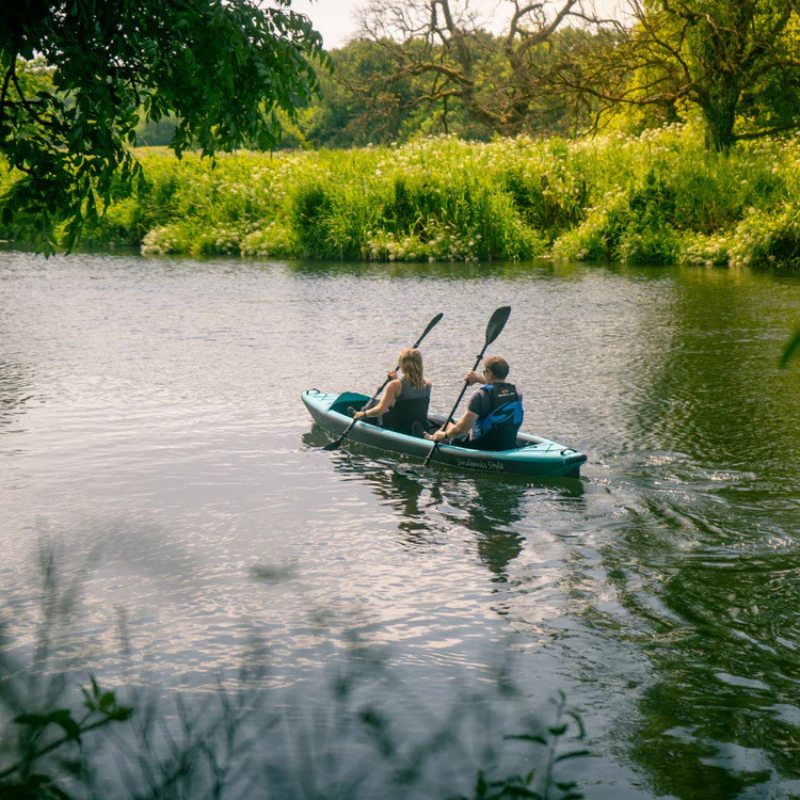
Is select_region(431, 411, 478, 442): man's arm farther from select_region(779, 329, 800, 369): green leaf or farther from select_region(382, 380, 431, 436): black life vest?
select_region(779, 329, 800, 369): green leaf

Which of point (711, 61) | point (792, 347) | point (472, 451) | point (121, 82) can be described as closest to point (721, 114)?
point (711, 61)

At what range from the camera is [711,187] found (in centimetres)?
2648

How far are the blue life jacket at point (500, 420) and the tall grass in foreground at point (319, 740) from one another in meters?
3.49

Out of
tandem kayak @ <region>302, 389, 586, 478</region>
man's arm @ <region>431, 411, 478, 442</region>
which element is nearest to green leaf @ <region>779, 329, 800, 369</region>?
tandem kayak @ <region>302, 389, 586, 478</region>

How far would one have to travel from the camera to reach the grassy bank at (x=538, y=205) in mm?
25781

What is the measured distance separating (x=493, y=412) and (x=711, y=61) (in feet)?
73.5

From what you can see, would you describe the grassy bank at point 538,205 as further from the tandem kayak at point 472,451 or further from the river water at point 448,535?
the tandem kayak at point 472,451

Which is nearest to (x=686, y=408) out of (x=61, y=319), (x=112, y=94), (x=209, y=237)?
(x=112, y=94)

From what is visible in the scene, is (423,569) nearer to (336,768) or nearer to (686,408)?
(336,768)

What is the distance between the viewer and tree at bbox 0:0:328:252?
538 cm

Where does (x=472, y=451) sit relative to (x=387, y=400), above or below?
below

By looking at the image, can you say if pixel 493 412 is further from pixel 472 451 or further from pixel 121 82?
pixel 121 82

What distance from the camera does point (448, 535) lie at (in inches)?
288

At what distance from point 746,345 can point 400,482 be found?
7636 mm
